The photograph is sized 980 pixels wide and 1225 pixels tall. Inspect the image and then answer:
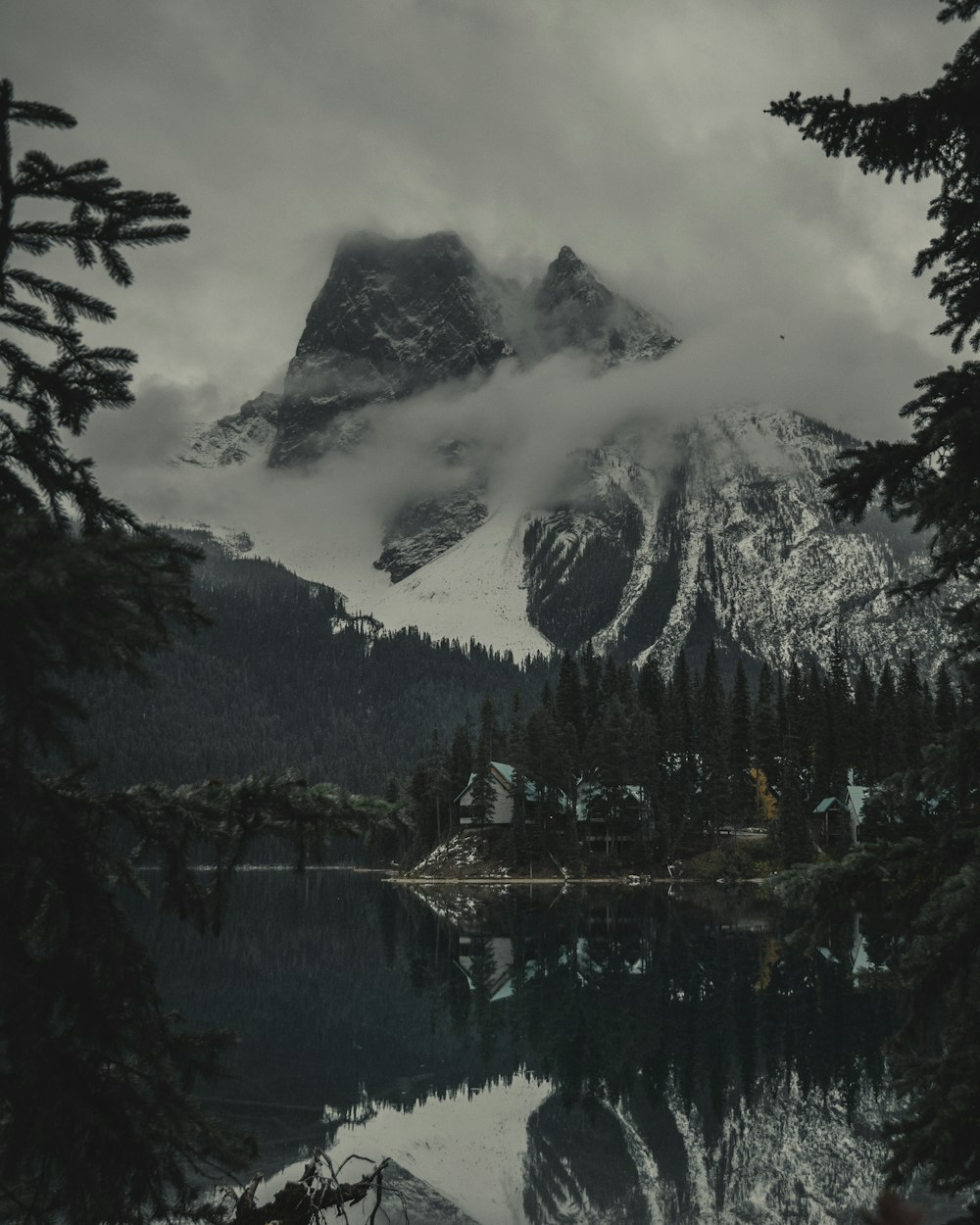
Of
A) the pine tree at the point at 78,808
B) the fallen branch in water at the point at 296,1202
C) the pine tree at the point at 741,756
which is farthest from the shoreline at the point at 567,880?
the pine tree at the point at 78,808

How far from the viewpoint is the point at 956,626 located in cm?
878

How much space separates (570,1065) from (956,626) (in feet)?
80.6

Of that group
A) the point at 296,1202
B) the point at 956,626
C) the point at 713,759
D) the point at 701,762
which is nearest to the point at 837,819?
the point at 713,759

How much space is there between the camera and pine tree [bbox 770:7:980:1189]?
761 cm

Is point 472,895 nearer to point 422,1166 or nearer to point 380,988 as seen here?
point 380,988

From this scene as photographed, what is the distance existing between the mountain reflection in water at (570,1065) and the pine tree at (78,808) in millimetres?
1435

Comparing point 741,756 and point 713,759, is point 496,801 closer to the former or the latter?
point 713,759

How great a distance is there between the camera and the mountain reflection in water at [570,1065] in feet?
68.2

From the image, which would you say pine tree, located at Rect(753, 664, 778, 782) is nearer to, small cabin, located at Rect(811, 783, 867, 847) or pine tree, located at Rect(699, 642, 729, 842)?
pine tree, located at Rect(699, 642, 729, 842)

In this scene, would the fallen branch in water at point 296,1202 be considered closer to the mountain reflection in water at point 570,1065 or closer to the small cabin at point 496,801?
the mountain reflection in water at point 570,1065

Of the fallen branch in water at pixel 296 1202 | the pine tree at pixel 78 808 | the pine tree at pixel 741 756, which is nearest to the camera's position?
the pine tree at pixel 78 808

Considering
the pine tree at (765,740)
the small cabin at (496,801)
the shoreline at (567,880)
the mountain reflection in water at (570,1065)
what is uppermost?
the pine tree at (765,740)

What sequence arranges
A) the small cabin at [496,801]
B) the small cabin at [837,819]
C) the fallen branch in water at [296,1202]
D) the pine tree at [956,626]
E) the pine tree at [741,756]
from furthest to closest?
the small cabin at [496,801] < the pine tree at [741,756] < the small cabin at [837,819] < the fallen branch in water at [296,1202] < the pine tree at [956,626]

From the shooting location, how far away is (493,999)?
3925cm
